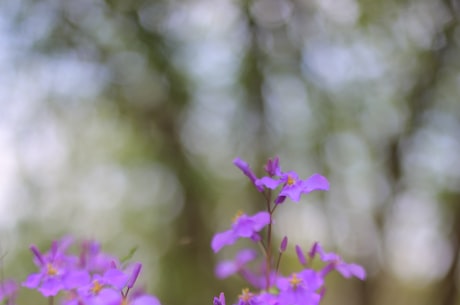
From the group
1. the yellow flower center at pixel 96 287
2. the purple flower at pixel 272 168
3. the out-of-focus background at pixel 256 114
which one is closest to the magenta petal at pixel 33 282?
the yellow flower center at pixel 96 287

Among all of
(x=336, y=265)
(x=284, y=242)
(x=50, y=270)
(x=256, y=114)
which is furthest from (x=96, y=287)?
(x=256, y=114)


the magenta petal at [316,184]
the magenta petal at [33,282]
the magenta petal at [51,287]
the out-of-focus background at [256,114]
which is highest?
the out-of-focus background at [256,114]

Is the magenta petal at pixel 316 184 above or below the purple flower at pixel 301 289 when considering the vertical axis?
above

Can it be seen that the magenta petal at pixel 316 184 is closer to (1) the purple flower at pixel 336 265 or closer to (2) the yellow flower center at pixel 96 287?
(1) the purple flower at pixel 336 265

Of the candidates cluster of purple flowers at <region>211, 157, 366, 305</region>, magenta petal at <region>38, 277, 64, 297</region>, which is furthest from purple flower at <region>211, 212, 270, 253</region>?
magenta petal at <region>38, 277, 64, 297</region>

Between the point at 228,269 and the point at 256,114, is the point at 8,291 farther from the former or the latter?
the point at 256,114

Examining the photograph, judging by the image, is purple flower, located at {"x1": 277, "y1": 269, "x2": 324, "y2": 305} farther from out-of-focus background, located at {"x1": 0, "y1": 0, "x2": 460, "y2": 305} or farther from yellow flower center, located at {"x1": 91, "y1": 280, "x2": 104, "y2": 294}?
out-of-focus background, located at {"x1": 0, "y1": 0, "x2": 460, "y2": 305}

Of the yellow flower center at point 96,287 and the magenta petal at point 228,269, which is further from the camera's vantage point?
the magenta petal at point 228,269
